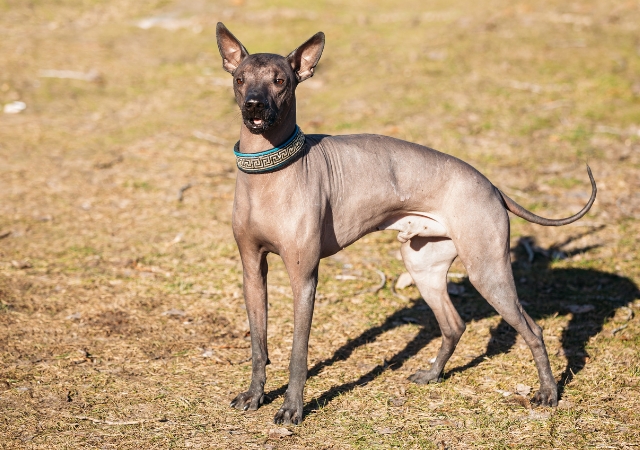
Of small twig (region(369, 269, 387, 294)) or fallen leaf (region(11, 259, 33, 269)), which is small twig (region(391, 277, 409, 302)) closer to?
small twig (region(369, 269, 387, 294))

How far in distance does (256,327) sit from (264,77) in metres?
1.71

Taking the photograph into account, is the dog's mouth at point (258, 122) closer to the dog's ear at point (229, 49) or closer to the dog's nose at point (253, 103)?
the dog's nose at point (253, 103)

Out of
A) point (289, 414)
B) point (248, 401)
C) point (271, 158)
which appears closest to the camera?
point (271, 158)

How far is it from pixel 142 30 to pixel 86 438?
13497 mm

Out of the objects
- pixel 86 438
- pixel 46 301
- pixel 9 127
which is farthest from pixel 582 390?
pixel 9 127

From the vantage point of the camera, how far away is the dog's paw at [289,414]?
489cm

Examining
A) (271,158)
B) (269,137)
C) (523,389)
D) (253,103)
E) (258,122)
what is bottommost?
(523,389)

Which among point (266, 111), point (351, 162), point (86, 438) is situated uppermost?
point (266, 111)

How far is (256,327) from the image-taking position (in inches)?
205

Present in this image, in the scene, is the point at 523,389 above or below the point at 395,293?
above

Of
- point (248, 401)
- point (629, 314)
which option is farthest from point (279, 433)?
point (629, 314)

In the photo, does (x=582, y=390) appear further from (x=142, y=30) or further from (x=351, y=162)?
(x=142, y=30)

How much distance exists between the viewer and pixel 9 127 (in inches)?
450

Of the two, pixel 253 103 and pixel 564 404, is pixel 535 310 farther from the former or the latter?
pixel 253 103
